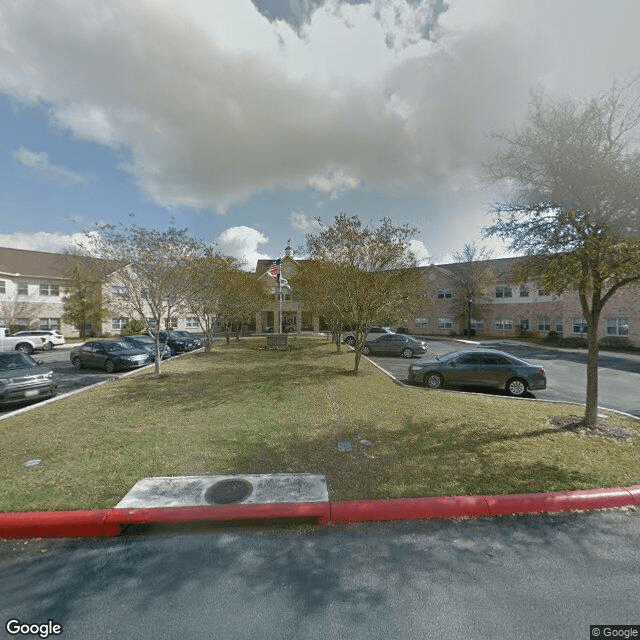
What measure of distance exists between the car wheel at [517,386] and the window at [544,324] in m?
28.6

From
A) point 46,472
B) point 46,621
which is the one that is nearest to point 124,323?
point 46,472

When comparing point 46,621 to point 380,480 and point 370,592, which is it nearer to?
point 370,592

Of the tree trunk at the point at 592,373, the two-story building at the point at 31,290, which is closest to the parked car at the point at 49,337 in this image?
the two-story building at the point at 31,290

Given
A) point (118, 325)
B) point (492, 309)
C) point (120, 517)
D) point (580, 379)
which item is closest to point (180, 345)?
point (120, 517)

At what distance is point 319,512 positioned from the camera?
3.61 m

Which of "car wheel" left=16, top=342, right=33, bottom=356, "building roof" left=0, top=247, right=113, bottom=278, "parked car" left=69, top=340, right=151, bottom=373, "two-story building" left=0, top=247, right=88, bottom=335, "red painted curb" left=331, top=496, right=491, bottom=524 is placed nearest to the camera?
"red painted curb" left=331, top=496, right=491, bottom=524

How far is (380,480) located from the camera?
14.1 feet

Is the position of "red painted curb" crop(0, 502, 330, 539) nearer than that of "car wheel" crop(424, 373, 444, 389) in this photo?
Yes

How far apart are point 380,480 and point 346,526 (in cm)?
93

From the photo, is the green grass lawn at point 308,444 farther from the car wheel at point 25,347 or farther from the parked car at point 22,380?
the car wheel at point 25,347

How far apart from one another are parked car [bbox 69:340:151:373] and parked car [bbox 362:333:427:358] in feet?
40.4

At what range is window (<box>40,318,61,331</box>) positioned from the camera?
32.5 m

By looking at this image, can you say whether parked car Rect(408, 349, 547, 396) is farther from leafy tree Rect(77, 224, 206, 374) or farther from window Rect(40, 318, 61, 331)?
window Rect(40, 318, 61, 331)

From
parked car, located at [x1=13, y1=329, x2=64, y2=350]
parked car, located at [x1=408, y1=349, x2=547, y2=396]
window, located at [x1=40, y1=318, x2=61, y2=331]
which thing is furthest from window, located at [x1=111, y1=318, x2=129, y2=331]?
parked car, located at [x1=408, y1=349, x2=547, y2=396]
